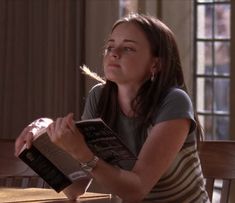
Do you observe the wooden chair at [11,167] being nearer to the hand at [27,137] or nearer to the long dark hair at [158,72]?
the hand at [27,137]

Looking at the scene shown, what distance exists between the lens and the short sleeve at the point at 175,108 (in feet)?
6.49

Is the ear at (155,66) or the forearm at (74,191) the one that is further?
the ear at (155,66)

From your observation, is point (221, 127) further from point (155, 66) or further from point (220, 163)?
point (155, 66)

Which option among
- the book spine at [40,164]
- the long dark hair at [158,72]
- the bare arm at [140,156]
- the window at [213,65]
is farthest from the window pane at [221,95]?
the book spine at [40,164]

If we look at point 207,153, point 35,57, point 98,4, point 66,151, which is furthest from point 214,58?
point 66,151

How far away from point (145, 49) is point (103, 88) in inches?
9.6

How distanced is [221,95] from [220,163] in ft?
4.08

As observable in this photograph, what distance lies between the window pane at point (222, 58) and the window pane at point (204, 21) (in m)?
0.08

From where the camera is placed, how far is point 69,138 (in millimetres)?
1756

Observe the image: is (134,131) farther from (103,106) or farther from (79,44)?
(79,44)

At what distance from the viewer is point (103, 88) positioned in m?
2.26

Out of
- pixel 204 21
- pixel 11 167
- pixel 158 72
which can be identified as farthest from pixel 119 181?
pixel 204 21

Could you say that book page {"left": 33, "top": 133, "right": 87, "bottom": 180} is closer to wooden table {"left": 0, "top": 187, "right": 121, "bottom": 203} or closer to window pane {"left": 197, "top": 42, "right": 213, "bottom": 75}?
wooden table {"left": 0, "top": 187, "right": 121, "bottom": 203}

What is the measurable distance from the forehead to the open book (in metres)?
0.39
